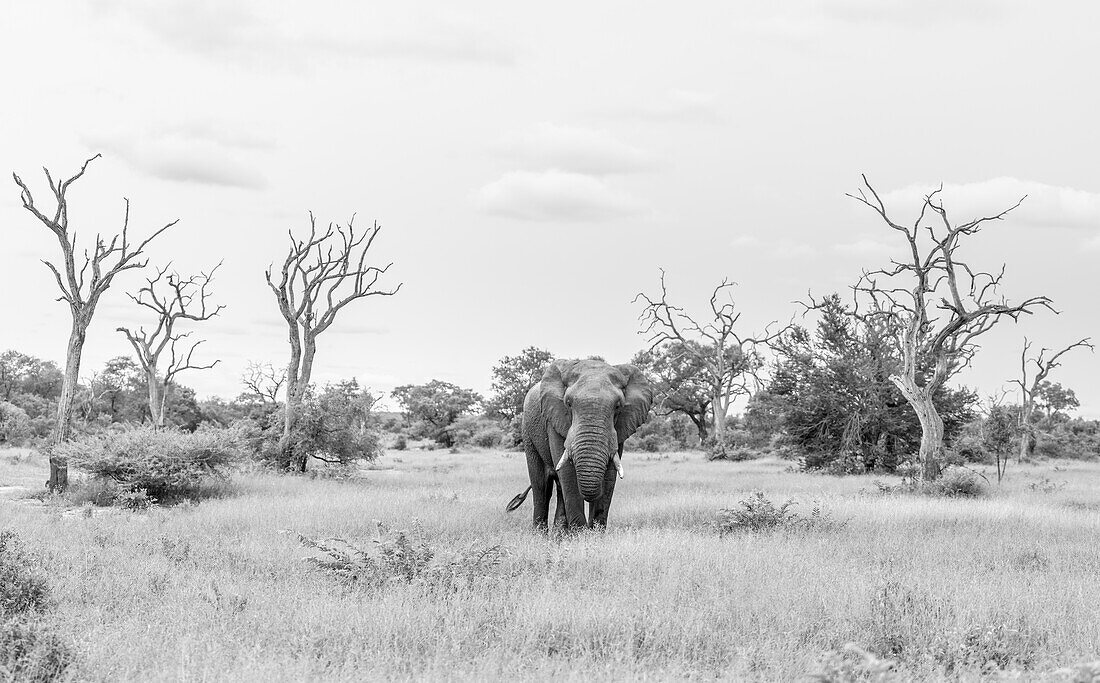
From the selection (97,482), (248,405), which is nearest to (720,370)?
(248,405)

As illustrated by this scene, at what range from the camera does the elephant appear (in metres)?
12.8

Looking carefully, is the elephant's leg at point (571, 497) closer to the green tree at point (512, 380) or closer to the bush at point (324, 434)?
the bush at point (324, 434)

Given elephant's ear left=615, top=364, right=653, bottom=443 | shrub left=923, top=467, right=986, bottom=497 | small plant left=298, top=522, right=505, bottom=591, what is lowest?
small plant left=298, top=522, right=505, bottom=591

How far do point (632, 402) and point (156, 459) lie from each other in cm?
1020

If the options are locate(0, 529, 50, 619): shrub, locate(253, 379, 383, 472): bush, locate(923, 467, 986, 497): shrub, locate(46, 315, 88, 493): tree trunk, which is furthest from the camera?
locate(253, 379, 383, 472): bush

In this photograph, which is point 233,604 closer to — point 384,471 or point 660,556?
point 660,556

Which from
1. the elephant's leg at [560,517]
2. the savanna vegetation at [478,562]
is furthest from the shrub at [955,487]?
the elephant's leg at [560,517]

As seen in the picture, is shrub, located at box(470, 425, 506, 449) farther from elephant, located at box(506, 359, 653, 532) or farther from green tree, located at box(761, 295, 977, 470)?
elephant, located at box(506, 359, 653, 532)

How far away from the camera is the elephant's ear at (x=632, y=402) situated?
1391cm

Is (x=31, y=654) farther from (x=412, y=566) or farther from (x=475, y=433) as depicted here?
(x=475, y=433)

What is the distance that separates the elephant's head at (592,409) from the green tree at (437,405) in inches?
1910

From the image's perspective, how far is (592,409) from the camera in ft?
42.7

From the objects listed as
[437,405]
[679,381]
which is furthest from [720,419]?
[437,405]

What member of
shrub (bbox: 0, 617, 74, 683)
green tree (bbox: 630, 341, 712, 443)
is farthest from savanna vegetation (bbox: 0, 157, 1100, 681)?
green tree (bbox: 630, 341, 712, 443)
